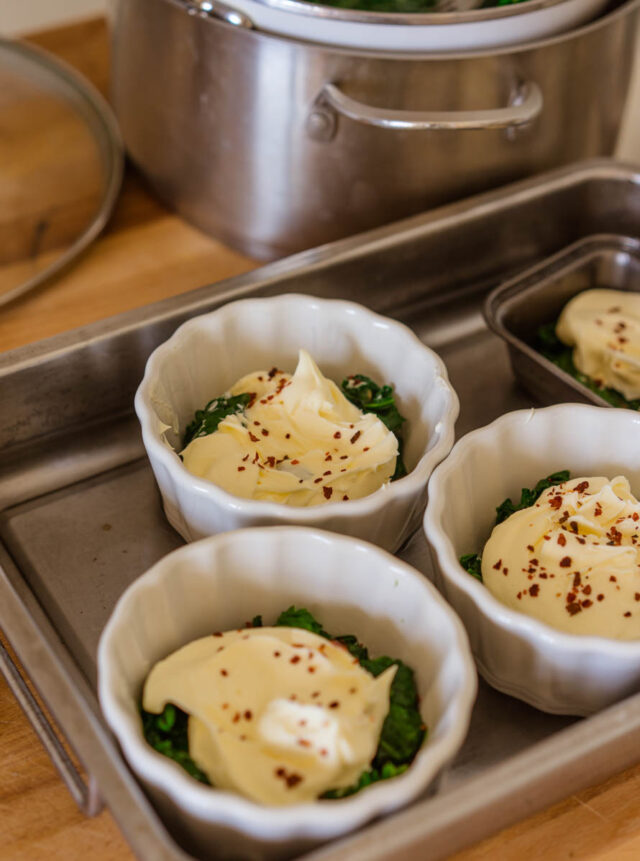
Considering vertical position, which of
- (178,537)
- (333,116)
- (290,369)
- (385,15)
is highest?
(385,15)

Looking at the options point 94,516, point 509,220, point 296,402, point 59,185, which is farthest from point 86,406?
point 509,220

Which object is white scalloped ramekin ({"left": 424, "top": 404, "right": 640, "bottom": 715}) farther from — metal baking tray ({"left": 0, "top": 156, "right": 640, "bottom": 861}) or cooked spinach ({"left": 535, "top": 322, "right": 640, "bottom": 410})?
cooked spinach ({"left": 535, "top": 322, "right": 640, "bottom": 410})

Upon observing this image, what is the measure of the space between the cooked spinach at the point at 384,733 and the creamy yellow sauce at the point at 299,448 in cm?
20

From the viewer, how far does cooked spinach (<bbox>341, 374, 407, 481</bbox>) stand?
1103 mm

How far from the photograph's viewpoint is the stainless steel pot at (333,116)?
118 cm

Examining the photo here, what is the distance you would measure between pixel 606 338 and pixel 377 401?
318 mm

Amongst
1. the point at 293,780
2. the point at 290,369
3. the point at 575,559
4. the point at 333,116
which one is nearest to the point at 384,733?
the point at 293,780

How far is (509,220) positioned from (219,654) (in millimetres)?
761

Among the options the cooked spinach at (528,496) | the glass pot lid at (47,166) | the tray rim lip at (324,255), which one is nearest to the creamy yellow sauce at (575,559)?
the cooked spinach at (528,496)

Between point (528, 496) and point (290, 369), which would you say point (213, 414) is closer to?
point (290, 369)

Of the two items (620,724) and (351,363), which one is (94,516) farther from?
(620,724)

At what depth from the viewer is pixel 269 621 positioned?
927mm

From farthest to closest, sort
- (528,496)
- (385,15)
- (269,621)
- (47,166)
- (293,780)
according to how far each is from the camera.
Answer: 1. (47,166)
2. (385,15)
3. (528,496)
4. (269,621)
5. (293,780)

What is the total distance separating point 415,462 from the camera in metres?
1.09
